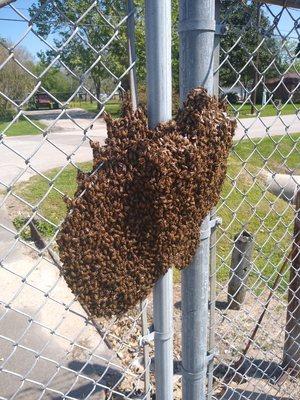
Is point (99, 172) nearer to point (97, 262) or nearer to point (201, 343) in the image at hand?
point (97, 262)

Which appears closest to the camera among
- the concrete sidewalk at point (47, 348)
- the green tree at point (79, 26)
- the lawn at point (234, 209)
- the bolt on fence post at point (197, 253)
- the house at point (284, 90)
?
the green tree at point (79, 26)

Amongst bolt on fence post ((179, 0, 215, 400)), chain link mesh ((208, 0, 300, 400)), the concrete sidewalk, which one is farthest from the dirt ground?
bolt on fence post ((179, 0, 215, 400))

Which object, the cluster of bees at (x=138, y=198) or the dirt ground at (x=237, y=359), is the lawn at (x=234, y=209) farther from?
the cluster of bees at (x=138, y=198)

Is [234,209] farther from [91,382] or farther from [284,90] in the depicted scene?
[284,90]

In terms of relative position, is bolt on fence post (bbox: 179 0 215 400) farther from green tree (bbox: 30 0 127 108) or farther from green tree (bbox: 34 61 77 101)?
green tree (bbox: 34 61 77 101)

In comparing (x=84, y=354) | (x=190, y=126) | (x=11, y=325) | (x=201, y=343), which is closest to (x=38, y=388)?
(x=84, y=354)

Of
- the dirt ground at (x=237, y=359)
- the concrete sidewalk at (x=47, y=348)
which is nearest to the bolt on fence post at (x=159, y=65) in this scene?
the concrete sidewalk at (x=47, y=348)

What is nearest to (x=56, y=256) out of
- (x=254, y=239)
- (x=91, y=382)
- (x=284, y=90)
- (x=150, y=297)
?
(x=150, y=297)
